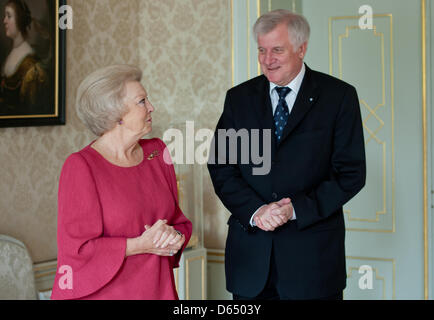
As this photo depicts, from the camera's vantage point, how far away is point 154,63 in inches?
181

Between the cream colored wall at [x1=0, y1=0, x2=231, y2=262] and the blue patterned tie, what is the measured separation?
175 cm

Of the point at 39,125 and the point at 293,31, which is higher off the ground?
the point at 293,31

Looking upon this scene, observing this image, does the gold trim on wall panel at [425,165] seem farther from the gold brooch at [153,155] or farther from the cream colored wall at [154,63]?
the gold brooch at [153,155]

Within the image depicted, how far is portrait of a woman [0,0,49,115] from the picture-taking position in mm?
3258

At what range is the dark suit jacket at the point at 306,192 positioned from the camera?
2205 millimetres

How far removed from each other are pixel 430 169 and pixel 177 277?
1840mm

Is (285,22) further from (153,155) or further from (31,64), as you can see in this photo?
(31,64)

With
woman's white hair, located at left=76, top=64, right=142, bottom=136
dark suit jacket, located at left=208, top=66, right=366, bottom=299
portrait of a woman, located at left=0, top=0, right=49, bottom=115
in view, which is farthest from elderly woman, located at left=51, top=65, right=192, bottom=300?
portrait of a woman, located at left=0, top=0, right=49, bottom=115

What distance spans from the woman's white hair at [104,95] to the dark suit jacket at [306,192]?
0.63 meters

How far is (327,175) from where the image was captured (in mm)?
2285

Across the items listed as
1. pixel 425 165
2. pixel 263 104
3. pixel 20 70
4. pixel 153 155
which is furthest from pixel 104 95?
pixel 425 165

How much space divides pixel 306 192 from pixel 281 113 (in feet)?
1.11
